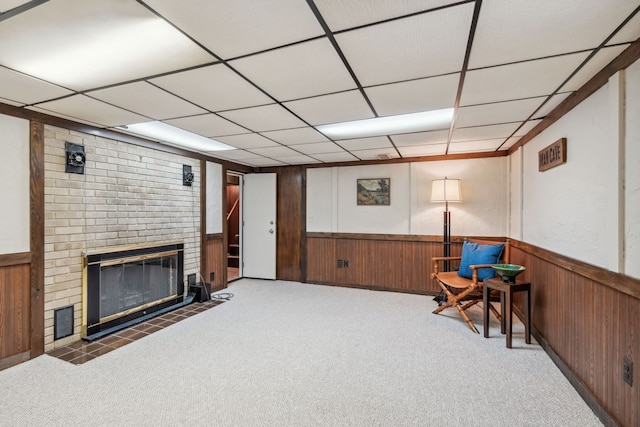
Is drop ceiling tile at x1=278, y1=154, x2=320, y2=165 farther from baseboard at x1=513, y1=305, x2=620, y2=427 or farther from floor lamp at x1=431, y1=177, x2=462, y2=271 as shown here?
baseboard at x1=513, y1=305, x2=620, y2=427

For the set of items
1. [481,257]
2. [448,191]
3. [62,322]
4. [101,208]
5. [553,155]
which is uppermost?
[553,155]

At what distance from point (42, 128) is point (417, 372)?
3989mm

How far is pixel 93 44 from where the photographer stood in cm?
167

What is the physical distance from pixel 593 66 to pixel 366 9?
1616mm

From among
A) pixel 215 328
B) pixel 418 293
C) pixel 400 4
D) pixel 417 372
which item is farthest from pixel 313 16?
pixel 418 293

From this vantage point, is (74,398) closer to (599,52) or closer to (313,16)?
(313,16)

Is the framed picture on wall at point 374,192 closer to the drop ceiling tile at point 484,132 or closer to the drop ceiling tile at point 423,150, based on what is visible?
the drop ceiling tile at point 423,150

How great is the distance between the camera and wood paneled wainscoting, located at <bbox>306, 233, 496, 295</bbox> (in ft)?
16.2

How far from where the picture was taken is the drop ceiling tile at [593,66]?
1748mm

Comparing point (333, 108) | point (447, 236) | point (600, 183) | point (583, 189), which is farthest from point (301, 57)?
point (447, 236)

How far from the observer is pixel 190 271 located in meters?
4.55

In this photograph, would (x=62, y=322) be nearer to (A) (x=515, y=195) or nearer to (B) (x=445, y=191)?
(B) (x=445, y=191)

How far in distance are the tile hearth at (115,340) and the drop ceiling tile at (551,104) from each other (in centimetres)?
437

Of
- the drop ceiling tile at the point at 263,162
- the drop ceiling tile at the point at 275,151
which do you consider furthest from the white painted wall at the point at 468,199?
the drop ceiling tile at the point at 263,162
